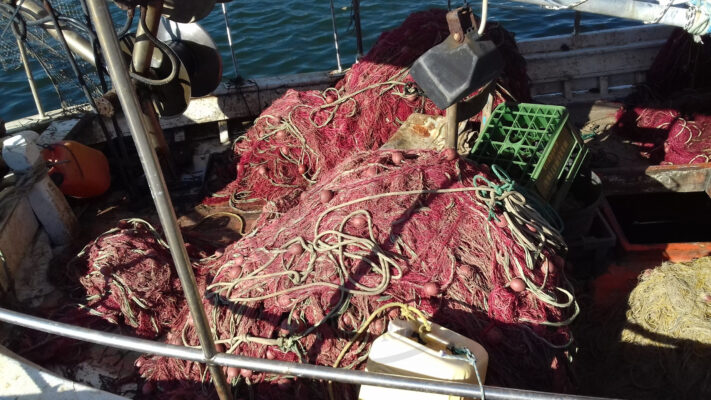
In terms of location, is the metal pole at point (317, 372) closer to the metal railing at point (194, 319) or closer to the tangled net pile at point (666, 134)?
the metal railing at point (194, 319)

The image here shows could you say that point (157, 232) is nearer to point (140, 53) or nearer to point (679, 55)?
point (140, 53)

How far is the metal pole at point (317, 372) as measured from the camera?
2027 millimetres

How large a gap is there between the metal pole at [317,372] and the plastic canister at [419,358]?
48cm

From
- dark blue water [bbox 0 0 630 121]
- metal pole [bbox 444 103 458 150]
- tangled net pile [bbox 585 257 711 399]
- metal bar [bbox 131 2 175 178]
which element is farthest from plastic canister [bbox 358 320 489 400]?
dark blue water [bbox 0 0 630 121]

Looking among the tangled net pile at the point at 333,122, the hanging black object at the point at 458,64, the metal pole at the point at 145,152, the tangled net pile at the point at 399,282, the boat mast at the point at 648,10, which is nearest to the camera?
the metal pole at the point at 145,152

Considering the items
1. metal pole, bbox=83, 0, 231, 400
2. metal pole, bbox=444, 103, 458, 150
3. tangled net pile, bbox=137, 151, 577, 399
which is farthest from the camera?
metal pole, bbox=444, 103, 458, 150

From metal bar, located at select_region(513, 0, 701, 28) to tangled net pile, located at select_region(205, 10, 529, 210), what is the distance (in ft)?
5.94

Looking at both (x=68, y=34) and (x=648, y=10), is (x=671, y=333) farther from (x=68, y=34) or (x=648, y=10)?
(x=68, y=34)

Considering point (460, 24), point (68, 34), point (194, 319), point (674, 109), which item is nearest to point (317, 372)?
point (194, 319)

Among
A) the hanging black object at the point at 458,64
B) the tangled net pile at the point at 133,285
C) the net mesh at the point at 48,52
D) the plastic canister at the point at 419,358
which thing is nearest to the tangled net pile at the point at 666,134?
the hanging black object at the point at 458,64

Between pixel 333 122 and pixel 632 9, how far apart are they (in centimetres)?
304

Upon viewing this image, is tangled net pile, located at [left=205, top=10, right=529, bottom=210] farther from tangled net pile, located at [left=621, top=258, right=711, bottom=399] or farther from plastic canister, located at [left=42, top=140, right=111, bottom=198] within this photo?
tangled net pile, located at [left=621, top=258, right=711, bottom=399]

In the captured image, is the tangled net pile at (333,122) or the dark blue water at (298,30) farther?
the dark blue water at (298,30)

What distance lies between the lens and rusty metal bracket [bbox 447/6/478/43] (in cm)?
302
